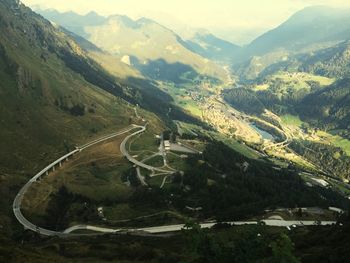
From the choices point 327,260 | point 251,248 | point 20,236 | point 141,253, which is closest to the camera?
point 251,248

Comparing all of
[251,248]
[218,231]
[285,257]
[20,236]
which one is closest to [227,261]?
[251,248]

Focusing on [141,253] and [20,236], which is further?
[20,236]

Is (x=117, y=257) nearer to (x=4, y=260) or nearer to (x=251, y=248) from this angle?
(x=4, y=260)

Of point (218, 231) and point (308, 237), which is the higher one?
point (308, 237)

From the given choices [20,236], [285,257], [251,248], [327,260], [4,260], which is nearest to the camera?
[285,257]

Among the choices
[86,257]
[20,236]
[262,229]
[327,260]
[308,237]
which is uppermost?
[262,229]

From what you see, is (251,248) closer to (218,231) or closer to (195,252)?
(195,252)

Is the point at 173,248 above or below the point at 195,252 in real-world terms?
below

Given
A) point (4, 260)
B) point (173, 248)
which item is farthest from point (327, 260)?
point (4, 260)

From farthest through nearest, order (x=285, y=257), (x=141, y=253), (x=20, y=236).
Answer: (x=20, y=236) < (x=141, y=253) < (x=285, y=257)
